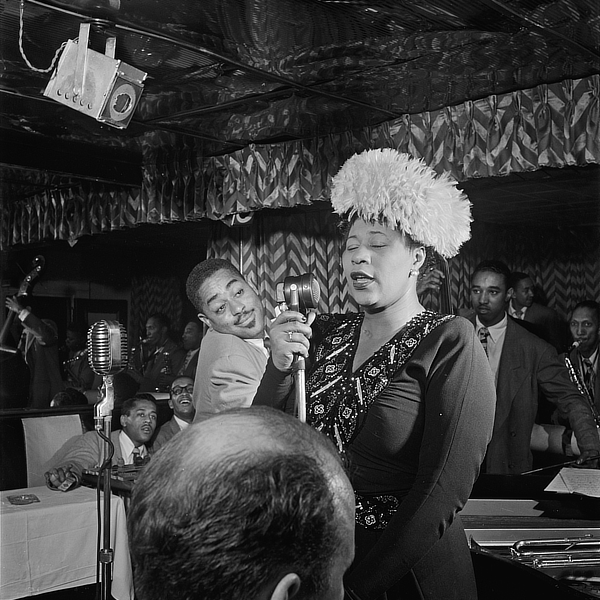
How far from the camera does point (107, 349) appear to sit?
6.39 feet

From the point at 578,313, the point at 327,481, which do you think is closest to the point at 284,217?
the point at 578,313

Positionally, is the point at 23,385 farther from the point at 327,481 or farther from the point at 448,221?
the point at 327,481

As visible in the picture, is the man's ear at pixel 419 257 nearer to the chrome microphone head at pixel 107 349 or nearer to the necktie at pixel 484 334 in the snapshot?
the chrome microphone head at pixel 107 349

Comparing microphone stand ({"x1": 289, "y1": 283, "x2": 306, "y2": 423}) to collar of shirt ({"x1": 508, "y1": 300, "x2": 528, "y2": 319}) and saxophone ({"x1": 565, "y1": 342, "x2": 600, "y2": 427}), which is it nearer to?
saxophone ({"x1": 565, "y1": 342, "x2": 600, "y2": 427})

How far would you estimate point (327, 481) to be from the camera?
0.58 meters

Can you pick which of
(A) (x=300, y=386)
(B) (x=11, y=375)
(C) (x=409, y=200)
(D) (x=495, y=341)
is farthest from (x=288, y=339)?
(B) (x=11, y=375)

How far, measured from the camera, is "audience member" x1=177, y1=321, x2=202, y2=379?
418 cm

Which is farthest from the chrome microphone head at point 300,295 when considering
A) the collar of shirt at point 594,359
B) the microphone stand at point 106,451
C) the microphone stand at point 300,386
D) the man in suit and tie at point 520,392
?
the collar of shirt at point 594,359

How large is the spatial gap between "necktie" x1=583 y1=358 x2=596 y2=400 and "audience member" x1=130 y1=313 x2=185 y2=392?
7.00 feet

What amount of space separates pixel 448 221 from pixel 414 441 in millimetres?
437

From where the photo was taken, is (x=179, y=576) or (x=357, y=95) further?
(x=357, y=95)

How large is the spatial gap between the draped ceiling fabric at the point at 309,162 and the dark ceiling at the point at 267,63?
0.19ft

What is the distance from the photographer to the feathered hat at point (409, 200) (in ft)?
4.64

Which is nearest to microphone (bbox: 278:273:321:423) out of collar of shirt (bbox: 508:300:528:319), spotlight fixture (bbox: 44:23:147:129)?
spotlight fixture (bbox: 44:23:147:129)
